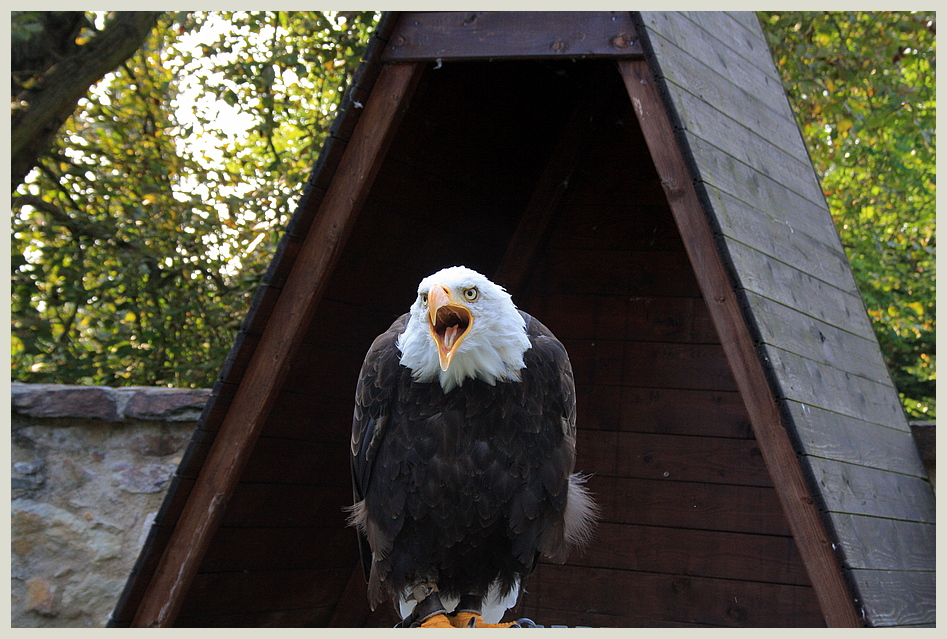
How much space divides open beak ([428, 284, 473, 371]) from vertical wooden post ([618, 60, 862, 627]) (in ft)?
1.88

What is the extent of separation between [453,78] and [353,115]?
1.67 feet

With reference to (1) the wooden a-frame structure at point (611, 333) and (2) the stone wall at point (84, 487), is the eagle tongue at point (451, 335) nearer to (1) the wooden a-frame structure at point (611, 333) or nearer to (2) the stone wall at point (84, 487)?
(1) the wooden a-frame structure at point (611, 333)

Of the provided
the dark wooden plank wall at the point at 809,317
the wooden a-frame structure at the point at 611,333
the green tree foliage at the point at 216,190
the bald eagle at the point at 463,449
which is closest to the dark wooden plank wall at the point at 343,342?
the wooden a-frame structure at the point at 611,333

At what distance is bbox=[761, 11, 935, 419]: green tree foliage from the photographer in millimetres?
5129

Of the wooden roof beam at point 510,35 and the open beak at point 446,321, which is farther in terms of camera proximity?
the wooden roof beam at point 510,35

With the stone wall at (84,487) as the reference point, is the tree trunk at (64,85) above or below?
above

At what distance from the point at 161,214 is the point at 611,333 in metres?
2.61

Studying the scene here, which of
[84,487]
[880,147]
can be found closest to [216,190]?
[84,487]

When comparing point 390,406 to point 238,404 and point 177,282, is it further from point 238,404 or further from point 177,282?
point 177,282

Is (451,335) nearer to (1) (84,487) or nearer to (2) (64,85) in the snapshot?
(1) (84,487)

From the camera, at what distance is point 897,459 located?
2627 mm

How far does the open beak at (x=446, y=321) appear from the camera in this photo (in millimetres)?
2039

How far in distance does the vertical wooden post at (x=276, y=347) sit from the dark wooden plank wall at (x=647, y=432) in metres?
1.37

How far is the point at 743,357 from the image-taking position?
2.07 metres
